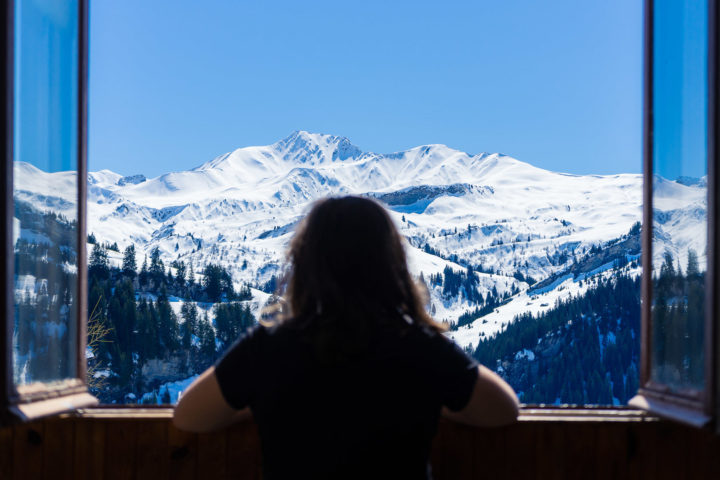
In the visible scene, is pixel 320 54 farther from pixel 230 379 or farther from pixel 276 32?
pixel 230 379

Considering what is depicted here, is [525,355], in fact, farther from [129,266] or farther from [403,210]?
[403,210]

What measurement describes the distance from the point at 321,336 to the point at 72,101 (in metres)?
1.14

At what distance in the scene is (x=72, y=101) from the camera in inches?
63.2

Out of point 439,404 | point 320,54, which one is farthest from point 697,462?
point 320,54

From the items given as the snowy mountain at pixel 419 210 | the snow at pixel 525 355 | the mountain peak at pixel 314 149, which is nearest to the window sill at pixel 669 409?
the snowy mountain at pixel 419 210

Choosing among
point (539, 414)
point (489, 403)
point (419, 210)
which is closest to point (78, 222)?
point (489, 403)

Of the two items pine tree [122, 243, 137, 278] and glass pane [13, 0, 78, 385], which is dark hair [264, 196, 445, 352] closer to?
glass pane [13, 0, 78, 385]

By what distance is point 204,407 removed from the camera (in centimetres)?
102

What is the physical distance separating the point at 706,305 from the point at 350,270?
2.65 feet

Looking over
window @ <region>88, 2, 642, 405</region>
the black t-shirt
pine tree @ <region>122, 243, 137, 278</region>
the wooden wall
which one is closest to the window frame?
the wooden wall

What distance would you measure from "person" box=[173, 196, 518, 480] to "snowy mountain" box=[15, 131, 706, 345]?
48346mm

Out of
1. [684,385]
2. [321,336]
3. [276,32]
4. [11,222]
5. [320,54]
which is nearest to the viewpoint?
[321,336]

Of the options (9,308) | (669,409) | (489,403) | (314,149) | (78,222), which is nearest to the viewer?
(489,403)

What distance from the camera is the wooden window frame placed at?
4.02ft
